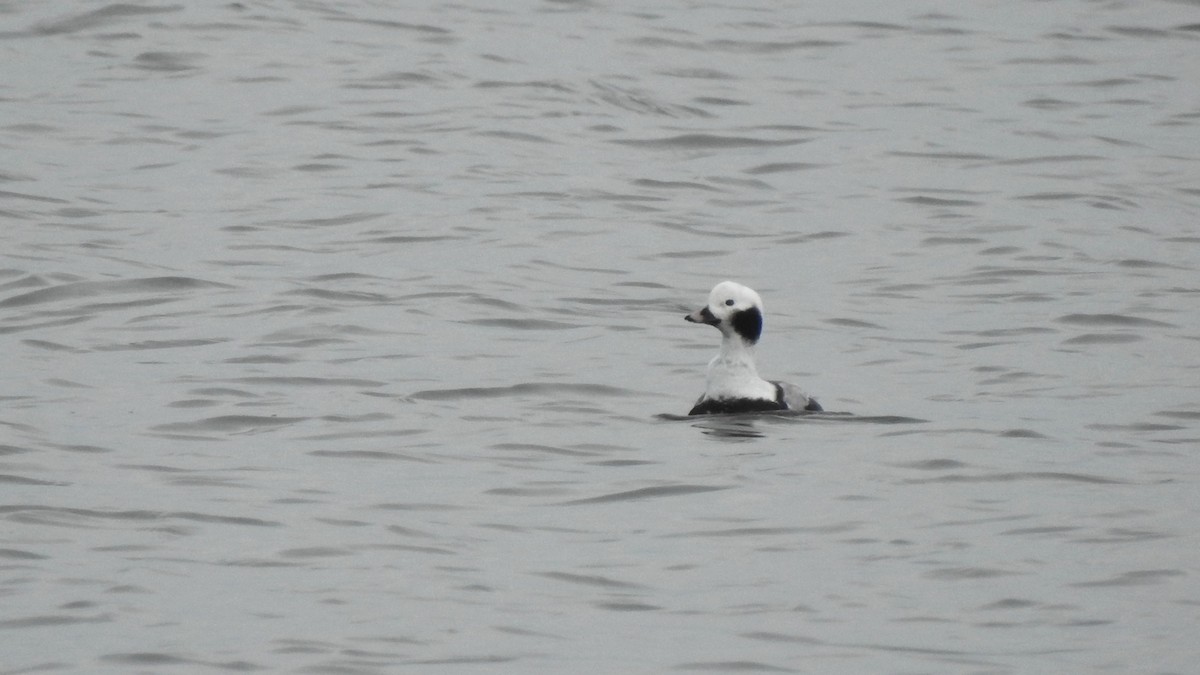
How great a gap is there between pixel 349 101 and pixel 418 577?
14469mm

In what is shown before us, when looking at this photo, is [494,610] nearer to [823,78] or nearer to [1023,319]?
[1023,319]

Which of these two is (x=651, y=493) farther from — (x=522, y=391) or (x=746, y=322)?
(x=522, y=391)

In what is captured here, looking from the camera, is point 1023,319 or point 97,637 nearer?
point 97,637

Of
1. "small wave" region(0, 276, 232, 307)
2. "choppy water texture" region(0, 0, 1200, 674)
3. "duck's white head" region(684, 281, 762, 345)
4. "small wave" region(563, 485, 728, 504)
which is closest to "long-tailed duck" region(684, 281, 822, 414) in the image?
"duck's white head" region(684, 281, 762, 345)

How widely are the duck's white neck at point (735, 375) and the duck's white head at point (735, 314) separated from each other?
0.15ft

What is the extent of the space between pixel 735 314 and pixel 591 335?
2272 millimetres

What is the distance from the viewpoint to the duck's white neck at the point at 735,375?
12680 mm

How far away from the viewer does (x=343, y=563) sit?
9.25 m

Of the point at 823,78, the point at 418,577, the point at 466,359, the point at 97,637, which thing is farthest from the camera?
the point at 823,78

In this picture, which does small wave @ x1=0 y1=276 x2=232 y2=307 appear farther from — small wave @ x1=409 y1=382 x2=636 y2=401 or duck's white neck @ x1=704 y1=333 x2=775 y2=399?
duck's white neck @ x1=704 y1=333 x2=775 y2=399

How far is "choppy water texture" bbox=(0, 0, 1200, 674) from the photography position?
28.6 ft

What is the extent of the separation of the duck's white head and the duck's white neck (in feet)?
0.15

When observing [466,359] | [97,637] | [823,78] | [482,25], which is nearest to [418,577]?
[97,637]

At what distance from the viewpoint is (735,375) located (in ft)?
41.7
